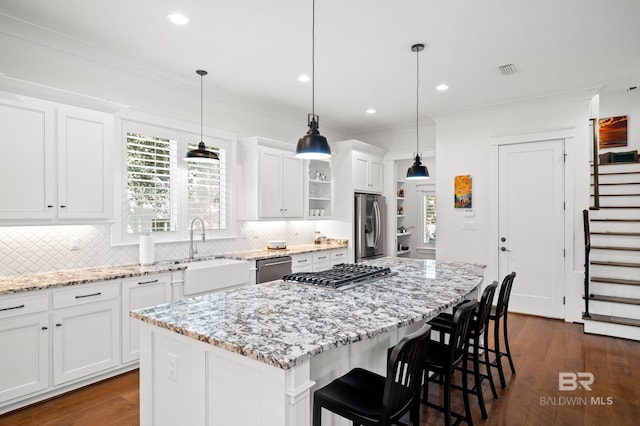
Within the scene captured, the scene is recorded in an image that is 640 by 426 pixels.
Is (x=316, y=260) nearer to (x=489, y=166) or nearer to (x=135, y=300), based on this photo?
(x=135, y=300)

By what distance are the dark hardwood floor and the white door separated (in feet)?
4.28

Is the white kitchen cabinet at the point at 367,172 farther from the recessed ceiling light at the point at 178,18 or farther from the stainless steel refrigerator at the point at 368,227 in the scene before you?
the recessed ceiling light at the point at 178,18

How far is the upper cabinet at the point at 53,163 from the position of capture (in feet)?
A: 9.26

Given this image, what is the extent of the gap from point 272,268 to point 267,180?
1.24m

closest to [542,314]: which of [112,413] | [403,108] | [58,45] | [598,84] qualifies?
[598,84]

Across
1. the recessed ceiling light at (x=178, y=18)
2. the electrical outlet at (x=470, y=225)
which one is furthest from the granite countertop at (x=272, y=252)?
the recessed ceiling light at (x=178, y=18)

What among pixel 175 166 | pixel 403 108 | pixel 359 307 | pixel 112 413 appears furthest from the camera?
pixel 403 108

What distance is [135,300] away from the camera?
3.34 meters

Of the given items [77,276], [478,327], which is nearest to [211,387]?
[478,327]

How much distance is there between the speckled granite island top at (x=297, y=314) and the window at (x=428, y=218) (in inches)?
245

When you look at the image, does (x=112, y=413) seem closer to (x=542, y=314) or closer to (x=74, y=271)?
(x=74, y=271)

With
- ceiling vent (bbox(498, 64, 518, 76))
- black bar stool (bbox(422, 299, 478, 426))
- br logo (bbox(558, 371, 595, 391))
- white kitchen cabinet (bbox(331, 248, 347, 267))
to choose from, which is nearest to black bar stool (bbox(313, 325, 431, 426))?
black bar stool (bbox(422, 299, 478, 426))

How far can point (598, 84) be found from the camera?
463 centimetres

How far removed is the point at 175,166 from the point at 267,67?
5.13 feet
